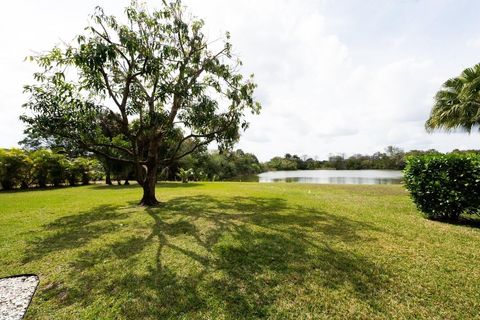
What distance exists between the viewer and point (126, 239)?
19.6 ft

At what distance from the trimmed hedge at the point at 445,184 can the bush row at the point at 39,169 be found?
24752 millimetres

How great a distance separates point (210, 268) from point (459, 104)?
53.2 feet

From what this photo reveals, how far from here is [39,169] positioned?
20.1 m

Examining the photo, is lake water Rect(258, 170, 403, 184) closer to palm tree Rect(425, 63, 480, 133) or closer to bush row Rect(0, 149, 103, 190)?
palm tree Rect(425, 63, 480, 133)

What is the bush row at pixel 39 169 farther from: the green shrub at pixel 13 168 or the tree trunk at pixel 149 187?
the tree trunk at pixel 149 187

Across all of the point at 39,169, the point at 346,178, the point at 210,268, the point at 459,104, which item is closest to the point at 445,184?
the point at 210,268

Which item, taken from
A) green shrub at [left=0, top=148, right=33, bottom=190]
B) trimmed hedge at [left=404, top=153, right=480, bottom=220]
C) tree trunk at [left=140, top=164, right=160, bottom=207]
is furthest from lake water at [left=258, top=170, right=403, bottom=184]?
green shrub at [left=0, top=148, right=33, bottom=190]

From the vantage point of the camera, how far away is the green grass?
3.17m

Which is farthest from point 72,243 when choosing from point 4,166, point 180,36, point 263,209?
point 4,166

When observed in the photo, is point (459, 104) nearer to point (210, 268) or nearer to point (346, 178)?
point (210, 268)

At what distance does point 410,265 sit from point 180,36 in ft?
37.3

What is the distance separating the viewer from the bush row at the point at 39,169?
A: 59.8ft

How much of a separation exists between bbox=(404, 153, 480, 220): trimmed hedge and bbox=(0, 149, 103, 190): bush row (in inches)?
974

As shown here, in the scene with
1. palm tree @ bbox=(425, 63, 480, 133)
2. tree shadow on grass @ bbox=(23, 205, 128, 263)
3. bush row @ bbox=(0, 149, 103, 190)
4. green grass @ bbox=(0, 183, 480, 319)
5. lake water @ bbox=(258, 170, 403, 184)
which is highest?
palm tree @ bbox=(425, 63, 480, 133)
